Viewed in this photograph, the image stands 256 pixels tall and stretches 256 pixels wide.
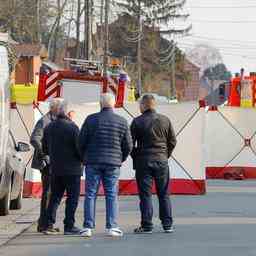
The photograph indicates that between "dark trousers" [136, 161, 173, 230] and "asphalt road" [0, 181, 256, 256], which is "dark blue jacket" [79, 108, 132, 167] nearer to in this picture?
"dark trousers" [136, 161, 173, 230]

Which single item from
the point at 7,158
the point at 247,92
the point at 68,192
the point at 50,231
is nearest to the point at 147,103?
the point at 68,192

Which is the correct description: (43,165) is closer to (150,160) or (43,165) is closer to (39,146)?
(39,146)

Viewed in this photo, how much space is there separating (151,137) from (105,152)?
2.72 ft

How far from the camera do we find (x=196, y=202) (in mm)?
19391

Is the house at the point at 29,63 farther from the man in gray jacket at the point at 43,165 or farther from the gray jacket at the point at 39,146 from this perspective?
the man in gray jacket at the point at 43,165

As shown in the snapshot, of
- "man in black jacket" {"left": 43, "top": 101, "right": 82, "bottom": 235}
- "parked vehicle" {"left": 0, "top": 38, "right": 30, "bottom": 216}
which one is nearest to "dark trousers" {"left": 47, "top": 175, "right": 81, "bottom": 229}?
"man in black jacket" {"left": 43, "top": 101, "right": 82, "bottom": 235}

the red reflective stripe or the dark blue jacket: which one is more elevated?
the dark blue jacket

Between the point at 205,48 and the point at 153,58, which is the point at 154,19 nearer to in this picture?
the point at 153,58

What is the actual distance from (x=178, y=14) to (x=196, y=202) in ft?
261

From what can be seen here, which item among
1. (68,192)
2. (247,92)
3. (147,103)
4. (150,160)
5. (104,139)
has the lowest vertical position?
(68,192)

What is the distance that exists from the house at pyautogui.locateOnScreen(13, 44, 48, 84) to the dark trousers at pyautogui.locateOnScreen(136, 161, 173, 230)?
149ft

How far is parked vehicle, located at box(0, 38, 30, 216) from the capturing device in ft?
48.9

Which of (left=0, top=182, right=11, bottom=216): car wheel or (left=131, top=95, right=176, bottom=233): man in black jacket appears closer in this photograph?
(left=131, top=95, right=176, bottom=233): man in black jacket

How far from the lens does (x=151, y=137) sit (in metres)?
13.9
